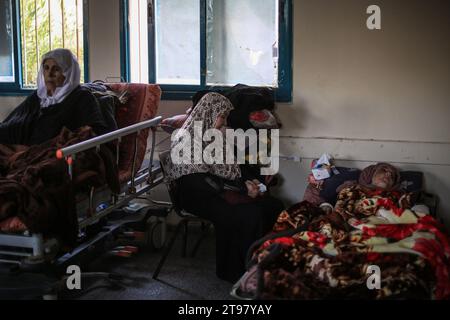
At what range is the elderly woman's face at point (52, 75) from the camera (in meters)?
3.33

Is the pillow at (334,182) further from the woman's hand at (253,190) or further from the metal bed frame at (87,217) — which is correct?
the metal bed frame at (87,217)

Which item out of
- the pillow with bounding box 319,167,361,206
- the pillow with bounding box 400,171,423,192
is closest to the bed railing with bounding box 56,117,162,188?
the pillow with bounding box 319,167,361,206

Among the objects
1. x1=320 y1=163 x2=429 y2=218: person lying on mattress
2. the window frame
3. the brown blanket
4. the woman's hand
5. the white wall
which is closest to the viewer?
the brown blanket

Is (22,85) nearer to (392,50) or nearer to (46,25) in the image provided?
(46,25)

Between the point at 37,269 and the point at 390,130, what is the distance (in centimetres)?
231

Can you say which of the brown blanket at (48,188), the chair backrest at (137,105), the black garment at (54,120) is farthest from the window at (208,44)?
the brown blanket at (48,188)

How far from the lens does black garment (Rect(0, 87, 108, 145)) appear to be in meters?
3.19

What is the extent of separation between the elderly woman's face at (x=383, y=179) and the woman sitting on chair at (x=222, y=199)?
1.91ft

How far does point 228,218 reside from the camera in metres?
3.05

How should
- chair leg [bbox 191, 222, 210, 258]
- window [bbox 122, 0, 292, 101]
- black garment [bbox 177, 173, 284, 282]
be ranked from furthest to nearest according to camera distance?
window [bbox 122, 0, 292, 101] < chair leg [bbox 191, 222, 210, 258] < black garment [bbox 177, 173, 284, 282]

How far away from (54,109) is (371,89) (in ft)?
6.54

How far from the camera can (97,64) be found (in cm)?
403

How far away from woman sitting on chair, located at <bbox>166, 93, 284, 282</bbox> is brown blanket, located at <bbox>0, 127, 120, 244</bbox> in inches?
19.3

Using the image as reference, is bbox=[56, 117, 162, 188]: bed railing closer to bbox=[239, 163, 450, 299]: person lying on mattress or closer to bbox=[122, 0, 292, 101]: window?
bbox=[122, 0, 292, 101]: window
